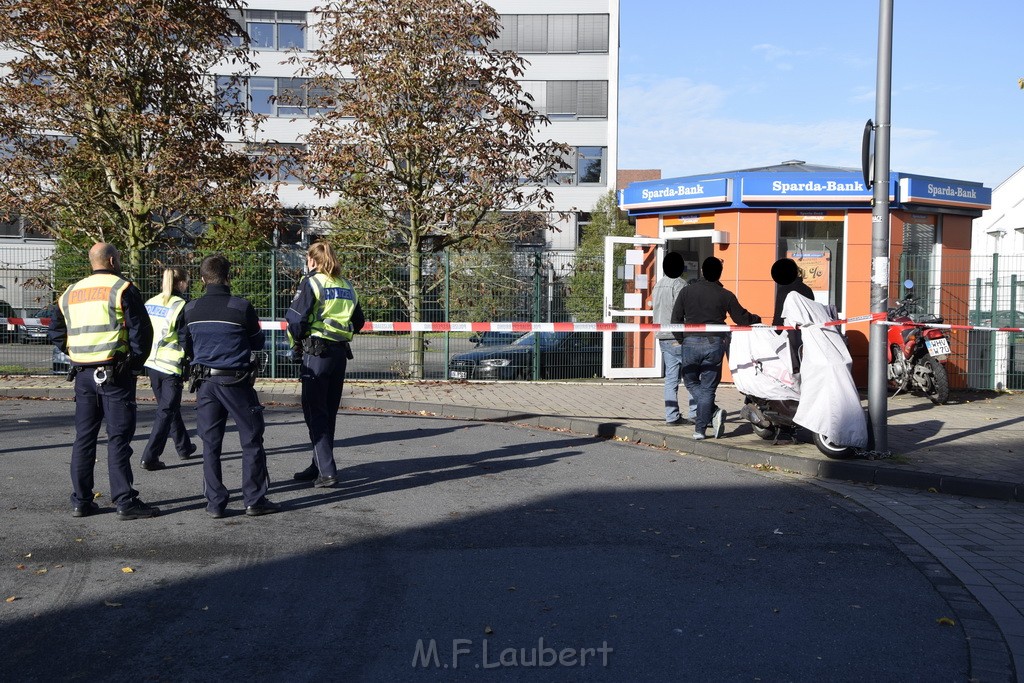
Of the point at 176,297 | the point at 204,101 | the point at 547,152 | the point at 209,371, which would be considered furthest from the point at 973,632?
the point at 204,101

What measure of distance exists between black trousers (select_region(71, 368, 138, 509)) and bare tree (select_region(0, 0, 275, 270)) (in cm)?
1043

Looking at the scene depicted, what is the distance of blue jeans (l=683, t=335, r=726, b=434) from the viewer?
10328 mm

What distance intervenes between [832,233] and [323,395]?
1052 centimetres

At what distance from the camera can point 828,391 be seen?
9.12 m

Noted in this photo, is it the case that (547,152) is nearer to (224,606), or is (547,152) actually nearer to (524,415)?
(524,415)

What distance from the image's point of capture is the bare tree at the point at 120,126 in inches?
638

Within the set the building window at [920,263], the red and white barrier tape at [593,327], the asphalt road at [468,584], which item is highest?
the building window at [920,263]

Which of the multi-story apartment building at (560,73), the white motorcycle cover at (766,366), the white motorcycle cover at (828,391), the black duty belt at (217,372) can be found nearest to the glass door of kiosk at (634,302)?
the white motorcycle cover at (766,366)

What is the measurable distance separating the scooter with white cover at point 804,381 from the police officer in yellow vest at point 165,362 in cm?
520

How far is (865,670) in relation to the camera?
433cm

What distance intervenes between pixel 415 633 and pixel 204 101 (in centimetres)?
1465

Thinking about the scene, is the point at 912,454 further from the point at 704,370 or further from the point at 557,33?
the point at 557,33

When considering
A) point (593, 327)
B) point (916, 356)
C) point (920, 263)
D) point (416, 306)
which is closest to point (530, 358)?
point (416, 306)

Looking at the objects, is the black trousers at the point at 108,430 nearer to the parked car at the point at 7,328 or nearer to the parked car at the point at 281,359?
the parked car at the point at 281,359
